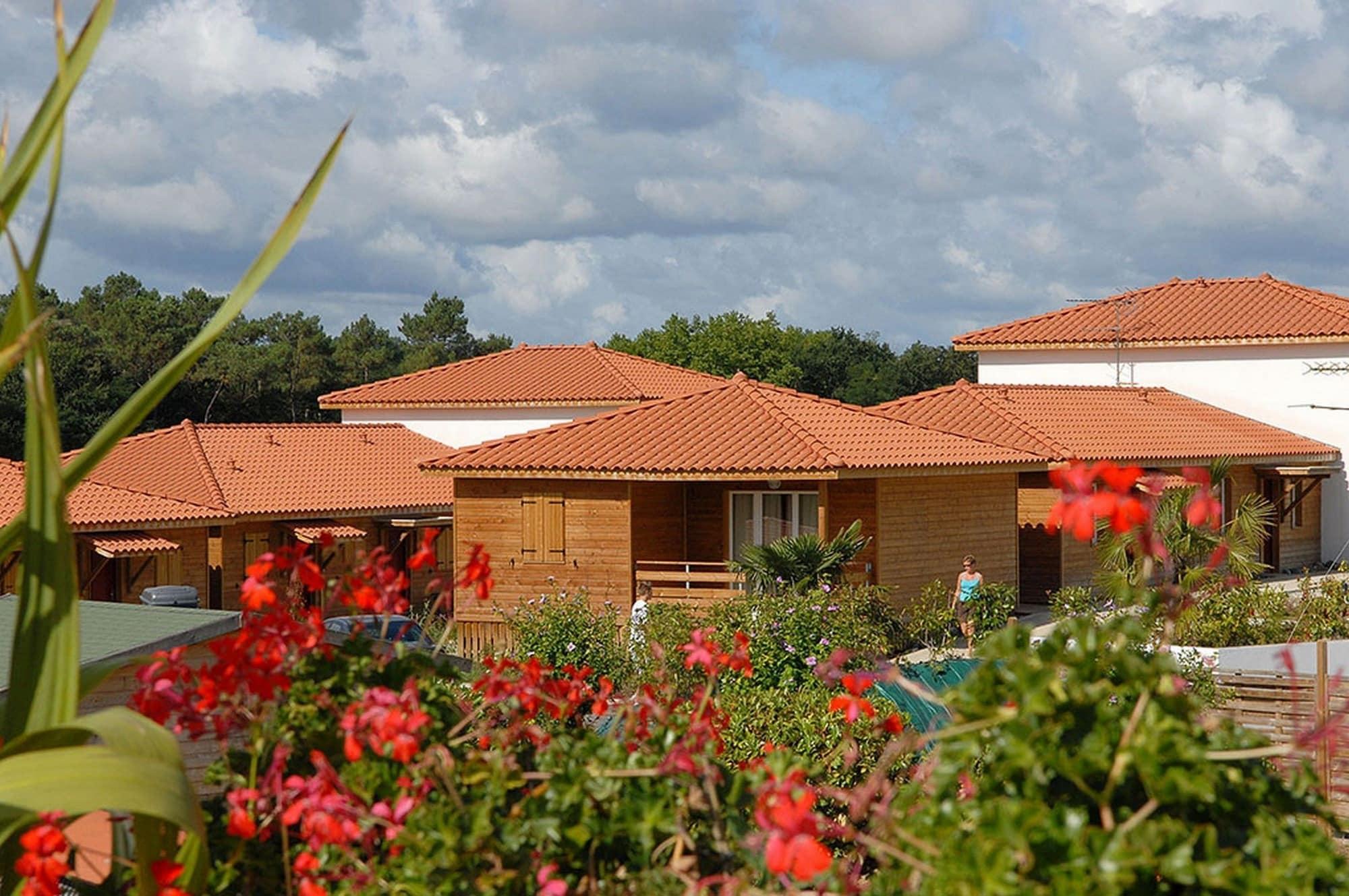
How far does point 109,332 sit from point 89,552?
45.8 metres

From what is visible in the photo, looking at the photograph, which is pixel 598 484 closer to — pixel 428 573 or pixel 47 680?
pixel 428 573

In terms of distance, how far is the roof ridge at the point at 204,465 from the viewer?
34.6 meters

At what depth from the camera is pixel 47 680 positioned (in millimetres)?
3645

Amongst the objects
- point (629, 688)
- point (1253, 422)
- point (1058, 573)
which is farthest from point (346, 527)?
point (1253, 422)

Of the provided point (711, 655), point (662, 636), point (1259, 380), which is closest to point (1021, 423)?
point (1259, 380)

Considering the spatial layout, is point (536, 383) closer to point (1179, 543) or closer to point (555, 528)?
point (555, 528)

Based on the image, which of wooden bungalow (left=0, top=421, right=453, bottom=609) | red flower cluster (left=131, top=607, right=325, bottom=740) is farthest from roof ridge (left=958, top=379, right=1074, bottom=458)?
red flower cluster (left=131, top=607, right=325, bottom=740)

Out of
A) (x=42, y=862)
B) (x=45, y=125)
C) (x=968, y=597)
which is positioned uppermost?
(x=45, y=125)

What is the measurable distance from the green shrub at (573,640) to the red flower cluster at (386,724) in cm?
1562

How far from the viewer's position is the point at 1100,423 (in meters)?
34.0

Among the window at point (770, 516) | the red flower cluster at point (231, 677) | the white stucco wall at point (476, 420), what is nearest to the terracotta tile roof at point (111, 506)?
the window at point (770, 516)

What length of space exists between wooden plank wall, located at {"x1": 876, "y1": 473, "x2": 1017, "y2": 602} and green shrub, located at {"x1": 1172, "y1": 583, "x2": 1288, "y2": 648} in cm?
714

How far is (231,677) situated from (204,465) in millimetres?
34720

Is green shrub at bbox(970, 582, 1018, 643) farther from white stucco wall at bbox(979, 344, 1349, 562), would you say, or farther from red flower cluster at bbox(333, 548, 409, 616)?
red flower cluster at bbox(333, 548, 409, 616)
